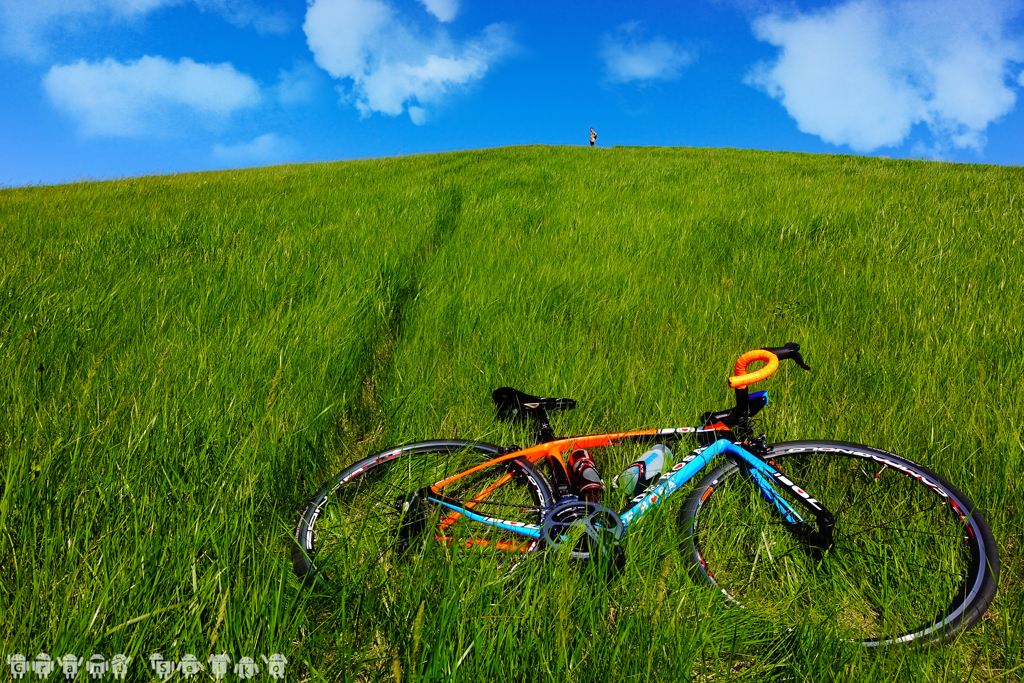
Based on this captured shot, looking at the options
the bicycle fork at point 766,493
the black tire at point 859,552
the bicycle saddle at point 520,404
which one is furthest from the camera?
the bicycle saddle at point 520,404

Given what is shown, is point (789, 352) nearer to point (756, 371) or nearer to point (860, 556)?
point (756, 371)

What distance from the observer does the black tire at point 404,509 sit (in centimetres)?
158

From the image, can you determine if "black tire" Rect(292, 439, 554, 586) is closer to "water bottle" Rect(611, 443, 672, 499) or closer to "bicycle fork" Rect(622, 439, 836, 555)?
"water bottle" Rect(611, 443, 672, 499)

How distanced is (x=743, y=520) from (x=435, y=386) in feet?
5.94

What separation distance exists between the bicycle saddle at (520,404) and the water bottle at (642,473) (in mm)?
482

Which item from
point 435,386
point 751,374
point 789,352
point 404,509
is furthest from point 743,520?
point 435,386

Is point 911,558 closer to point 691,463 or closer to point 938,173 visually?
point 691,463

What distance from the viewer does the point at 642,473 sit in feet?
6.53

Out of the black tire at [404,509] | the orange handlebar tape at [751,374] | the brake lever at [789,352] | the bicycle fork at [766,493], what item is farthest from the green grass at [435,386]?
the orange handlebar tape at [751,374]

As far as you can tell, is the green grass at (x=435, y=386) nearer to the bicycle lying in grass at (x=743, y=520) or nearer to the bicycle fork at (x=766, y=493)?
the bicycle lying in grass at (x=743, y=520)

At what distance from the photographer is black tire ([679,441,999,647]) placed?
5.12 ft

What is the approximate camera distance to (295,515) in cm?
197

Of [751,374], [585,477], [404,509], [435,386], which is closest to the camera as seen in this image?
[404,509]

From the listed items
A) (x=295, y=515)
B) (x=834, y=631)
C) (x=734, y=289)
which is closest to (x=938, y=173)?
(x=734, y=289)
